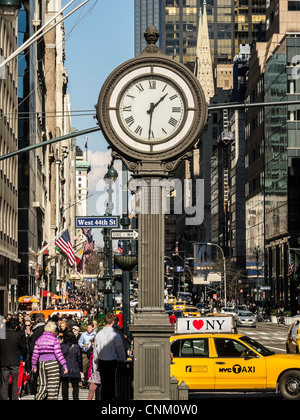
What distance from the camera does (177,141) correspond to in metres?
9.63

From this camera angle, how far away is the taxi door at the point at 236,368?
2008cm

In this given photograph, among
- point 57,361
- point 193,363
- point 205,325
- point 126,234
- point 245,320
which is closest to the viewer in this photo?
point 57,361

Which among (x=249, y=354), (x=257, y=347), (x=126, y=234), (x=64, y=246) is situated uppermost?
(x=64, y=246)

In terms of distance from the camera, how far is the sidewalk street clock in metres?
9.65

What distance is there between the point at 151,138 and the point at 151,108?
12.9 inches

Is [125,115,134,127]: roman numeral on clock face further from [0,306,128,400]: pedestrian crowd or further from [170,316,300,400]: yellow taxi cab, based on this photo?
[170,316,300,400]: yellow taxi cab

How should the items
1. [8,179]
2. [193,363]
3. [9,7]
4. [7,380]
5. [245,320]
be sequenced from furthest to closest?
[245,320] < [8,179] < [193,363] < [7,380] < [9,7]

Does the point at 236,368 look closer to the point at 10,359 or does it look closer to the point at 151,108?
the point at 10,359

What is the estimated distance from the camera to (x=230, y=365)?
66.9ft

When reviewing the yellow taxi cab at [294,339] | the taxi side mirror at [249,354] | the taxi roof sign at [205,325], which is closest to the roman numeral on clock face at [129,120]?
the taxi side mirror at [249,354]

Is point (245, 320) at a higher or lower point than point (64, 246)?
lower

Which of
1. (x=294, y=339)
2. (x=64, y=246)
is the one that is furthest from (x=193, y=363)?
(x=64, y=246)
